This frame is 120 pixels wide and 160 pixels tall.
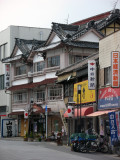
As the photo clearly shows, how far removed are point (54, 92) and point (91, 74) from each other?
17.0 m

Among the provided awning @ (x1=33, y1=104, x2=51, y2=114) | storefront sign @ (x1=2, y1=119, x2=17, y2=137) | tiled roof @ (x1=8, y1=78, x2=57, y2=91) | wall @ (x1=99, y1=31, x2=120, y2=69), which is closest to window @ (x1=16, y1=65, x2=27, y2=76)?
tiled roof @ (x1=8, y1=78, x2=57, y2=91)

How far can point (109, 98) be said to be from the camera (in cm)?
3044

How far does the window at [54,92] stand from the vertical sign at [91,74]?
49.7 feet

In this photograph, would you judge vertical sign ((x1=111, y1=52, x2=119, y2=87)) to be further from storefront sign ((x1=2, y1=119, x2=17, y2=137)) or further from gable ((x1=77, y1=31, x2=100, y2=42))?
storefront sign ((x1=2, y1=119, x2=17, y2=137))

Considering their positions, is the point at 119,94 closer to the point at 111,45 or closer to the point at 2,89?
the point at 111,45

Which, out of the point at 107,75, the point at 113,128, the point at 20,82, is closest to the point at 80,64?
the point at 107,75

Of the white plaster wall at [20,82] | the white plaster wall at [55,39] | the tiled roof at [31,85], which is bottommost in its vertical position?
the tiled roof at [31,85]

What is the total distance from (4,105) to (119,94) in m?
37.0

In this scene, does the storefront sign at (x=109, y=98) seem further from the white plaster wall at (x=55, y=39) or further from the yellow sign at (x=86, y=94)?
the white plaster wall at (x=55, y=39)

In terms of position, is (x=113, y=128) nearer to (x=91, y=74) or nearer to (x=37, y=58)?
(x=91, y=74)

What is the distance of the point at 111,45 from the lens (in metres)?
31.4

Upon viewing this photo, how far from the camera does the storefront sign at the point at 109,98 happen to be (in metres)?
29.1

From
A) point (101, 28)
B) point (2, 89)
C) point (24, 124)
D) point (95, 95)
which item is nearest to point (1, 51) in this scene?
point (2, 89)

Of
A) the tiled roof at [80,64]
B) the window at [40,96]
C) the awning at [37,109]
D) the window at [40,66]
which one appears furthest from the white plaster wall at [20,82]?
the tiled roof at [80,64]
